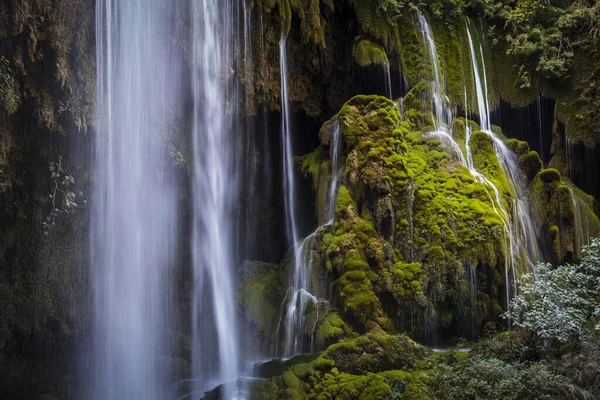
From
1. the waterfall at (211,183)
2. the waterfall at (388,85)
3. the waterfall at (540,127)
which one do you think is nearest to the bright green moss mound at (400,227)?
the waterfall at (388,85)

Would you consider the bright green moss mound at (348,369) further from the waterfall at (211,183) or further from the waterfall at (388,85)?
the waterfall at (388,85)

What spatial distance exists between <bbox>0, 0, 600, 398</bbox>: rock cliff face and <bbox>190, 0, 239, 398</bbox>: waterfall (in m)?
0.54

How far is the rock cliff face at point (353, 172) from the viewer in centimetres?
1073

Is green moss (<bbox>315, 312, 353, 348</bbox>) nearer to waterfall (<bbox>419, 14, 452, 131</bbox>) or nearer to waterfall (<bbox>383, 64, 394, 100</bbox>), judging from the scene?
waterfall (<bbox>419, 14, 452, 131</bbox>)

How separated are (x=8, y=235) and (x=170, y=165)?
4456mm

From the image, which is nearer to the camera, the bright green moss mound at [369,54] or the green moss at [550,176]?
the green moss at [550,176]

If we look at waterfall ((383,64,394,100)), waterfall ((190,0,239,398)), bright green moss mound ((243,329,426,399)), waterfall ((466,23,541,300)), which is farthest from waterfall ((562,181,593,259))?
waterfall ((190,0,239,398))

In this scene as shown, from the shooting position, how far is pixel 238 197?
642 inches

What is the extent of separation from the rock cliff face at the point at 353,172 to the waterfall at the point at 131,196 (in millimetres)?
487

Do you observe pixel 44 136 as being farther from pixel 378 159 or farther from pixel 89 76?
pixel 378 159

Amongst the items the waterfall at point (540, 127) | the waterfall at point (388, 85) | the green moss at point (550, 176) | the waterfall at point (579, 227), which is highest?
the waterfall at point (388, 85)

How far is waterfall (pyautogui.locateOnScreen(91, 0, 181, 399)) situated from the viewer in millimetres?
12008

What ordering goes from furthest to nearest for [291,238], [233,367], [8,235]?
[291,238], [233,367], [8,235]

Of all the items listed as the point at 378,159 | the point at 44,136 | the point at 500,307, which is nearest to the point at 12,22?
the point at 44,136
